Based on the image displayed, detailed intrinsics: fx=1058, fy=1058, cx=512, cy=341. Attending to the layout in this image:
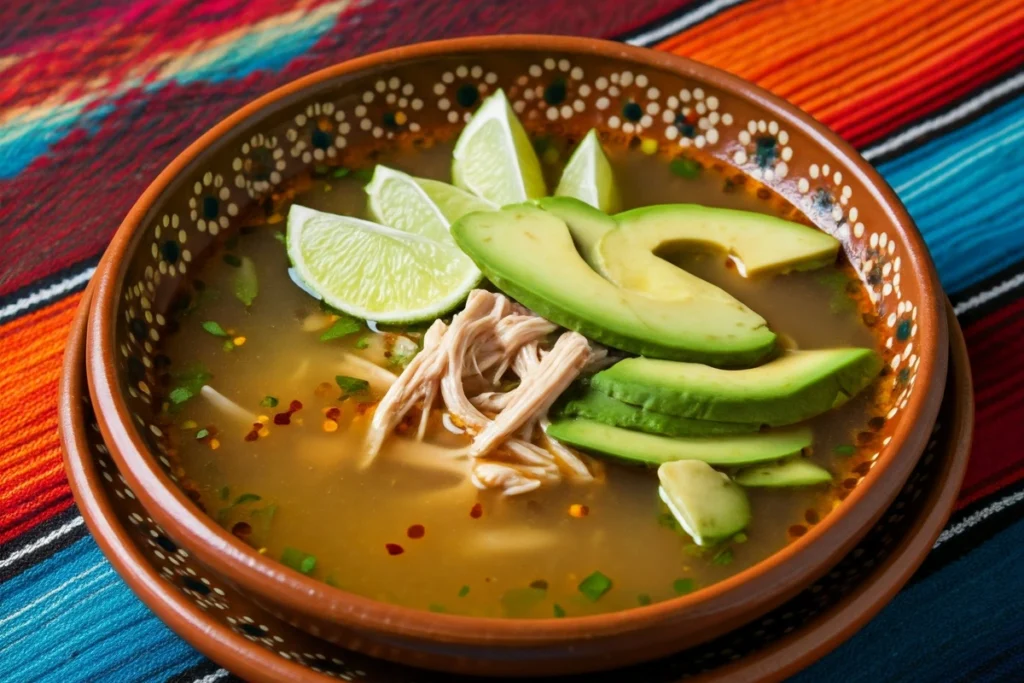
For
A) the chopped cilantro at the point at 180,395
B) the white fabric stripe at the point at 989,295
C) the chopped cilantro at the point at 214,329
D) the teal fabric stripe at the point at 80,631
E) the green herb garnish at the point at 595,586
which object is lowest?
the white fabric stripe at the point at 989,295

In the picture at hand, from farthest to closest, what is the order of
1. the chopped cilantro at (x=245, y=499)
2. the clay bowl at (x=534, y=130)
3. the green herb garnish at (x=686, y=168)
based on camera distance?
the green herb garnish at (x=686, y=168), the chopped cilantro at (x=245, y=499), the clay bowl at (x=534, y=130)

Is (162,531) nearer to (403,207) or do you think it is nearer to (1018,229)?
(403,207)

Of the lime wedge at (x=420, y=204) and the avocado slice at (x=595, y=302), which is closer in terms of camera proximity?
the avocado slice at (x=595, y=302)

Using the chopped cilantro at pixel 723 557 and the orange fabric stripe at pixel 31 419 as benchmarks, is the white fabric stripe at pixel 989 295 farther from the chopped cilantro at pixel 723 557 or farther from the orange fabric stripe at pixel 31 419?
the orange fabric stripe at pixel 31 419

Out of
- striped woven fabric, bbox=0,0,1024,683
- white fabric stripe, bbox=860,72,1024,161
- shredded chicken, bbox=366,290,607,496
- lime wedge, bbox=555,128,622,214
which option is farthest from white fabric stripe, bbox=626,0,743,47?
shredded chicken, bbox=366,290,607,496

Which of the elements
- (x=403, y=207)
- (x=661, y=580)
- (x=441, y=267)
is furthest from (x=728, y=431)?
(x=403, y=207)

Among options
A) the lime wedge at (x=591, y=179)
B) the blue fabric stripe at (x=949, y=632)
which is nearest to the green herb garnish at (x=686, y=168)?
the lime wedge at (x=591, y=179)

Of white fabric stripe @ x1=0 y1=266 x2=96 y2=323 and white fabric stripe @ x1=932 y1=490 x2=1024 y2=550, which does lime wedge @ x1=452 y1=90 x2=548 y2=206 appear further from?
white fabric stripe @ x1=932 y1=490 x2=1024 y2=550
